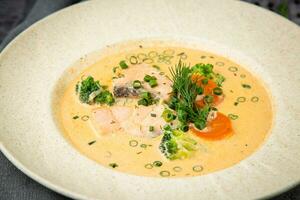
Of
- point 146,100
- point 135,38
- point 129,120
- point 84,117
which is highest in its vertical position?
point 135,38

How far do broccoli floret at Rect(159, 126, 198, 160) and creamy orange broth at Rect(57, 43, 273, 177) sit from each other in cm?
4

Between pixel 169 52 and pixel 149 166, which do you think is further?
pixel 169 52

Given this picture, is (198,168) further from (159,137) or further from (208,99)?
(208,99)

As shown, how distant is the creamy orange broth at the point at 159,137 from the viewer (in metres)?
3.66

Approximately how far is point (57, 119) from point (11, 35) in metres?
1.35

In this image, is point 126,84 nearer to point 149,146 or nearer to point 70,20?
point 149,146

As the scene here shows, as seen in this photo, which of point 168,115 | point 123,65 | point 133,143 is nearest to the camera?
point 133,143

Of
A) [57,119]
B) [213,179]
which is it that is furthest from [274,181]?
[57,119]

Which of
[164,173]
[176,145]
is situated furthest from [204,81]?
[164,173]

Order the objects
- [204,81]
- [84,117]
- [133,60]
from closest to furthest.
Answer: [84,117] < [204,81] < [133,60]

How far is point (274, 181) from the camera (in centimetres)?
335

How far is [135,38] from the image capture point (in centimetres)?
493

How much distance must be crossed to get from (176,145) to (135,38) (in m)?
1.49

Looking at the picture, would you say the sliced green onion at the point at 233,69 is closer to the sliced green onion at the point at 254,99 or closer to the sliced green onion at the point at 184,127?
the sliced green onion at the point at 254,99
